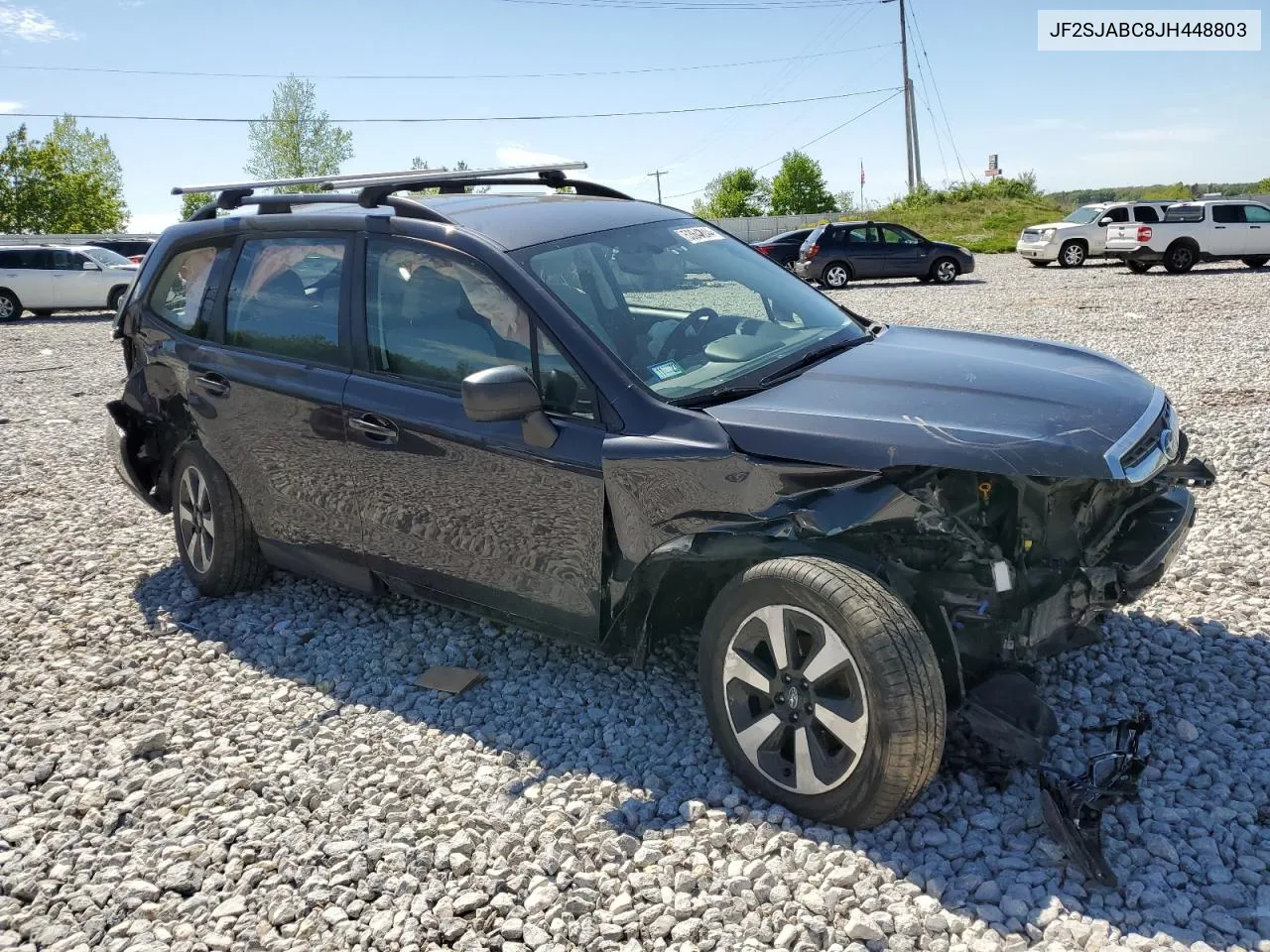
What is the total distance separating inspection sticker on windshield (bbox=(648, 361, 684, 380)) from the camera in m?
3.67

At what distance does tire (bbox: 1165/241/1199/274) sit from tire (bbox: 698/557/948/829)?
23956mm

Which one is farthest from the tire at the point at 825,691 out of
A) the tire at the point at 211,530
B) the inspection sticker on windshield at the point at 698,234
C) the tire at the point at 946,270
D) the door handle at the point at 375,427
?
the tire at the point at 946,270

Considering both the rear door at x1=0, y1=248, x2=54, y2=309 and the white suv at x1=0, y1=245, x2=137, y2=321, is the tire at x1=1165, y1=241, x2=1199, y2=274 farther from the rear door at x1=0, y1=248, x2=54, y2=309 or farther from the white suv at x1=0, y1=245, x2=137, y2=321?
the rear door at x1=0, y1=248, x2=54, y2=309

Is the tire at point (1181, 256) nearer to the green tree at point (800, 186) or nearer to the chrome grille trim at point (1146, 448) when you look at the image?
the chrome grille trim at point (1146, 448)

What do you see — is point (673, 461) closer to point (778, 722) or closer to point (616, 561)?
point (616, 561)

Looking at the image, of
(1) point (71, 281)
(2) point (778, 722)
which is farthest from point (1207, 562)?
(1) point (71, 281)

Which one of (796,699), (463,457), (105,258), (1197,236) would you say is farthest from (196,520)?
(1197,236)

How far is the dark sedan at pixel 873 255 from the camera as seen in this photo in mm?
24672

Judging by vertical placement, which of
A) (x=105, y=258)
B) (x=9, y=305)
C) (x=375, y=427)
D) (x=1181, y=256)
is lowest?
(x=375, y=427)

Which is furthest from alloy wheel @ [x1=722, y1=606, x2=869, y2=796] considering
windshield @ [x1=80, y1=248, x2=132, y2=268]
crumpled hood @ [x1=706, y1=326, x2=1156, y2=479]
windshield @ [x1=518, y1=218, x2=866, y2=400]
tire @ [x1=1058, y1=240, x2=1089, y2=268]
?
tire @ [x1=1058, y1=240, x2=1089, y2=268]

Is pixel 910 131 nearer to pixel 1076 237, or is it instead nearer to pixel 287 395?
pixel 1076 237

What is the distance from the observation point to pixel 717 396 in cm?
358

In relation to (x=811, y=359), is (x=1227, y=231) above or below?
above

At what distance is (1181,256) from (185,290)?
935 inches
